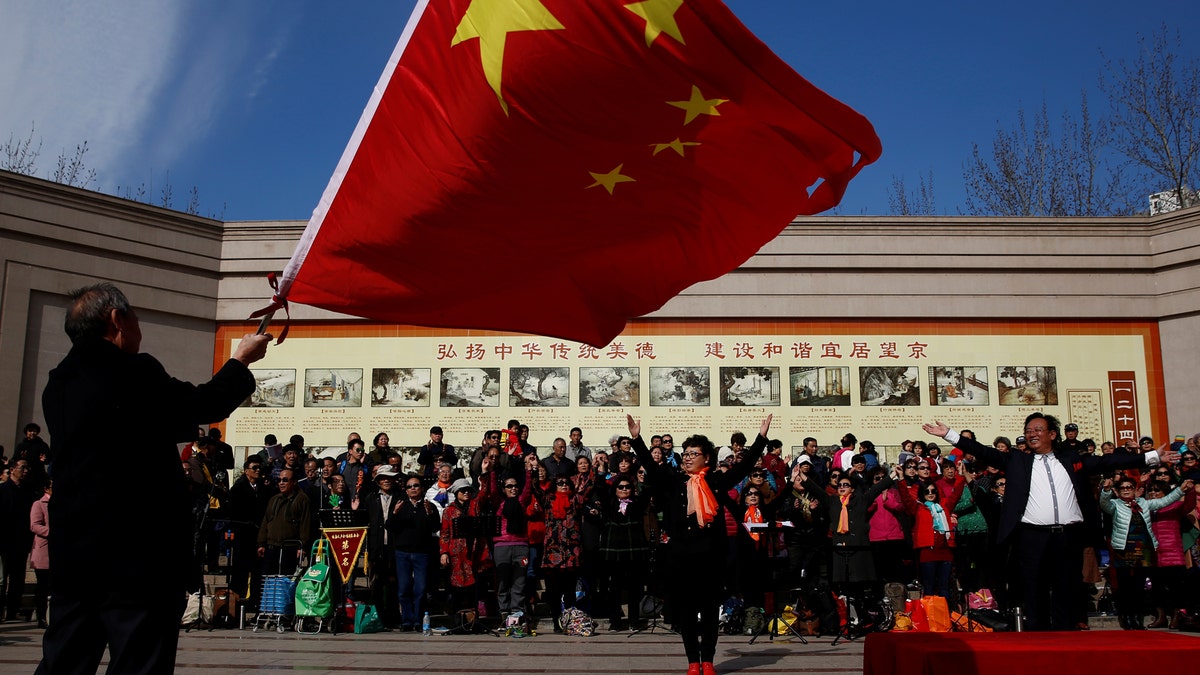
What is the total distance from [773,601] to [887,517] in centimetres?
191

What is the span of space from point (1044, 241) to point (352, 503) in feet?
50.3

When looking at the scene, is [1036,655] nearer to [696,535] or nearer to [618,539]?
[696,535]

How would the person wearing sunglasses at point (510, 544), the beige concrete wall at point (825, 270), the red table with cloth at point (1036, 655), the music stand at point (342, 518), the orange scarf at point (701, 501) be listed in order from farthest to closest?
1. the beige concrete wall at point (825, 270)
2. the music stand at point (342, 518)
3. the person wearing sunglasses at point (510, 544)
4. the orange scarf at point (701, 501)
5. the red table with cloth at point (1036, 655)

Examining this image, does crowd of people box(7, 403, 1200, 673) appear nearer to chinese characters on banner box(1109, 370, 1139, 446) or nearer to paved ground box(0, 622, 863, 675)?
paved ground box(0, 622, 863, 675)

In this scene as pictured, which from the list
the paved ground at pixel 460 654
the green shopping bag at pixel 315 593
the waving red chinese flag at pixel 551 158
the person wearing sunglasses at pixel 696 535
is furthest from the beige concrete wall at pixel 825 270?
the waving red chinese flag at pixel 551 158

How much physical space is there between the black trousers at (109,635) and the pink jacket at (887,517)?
10942 millimetres

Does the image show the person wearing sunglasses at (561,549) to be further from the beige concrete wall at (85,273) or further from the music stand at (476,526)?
the beige concrete wall at (85,273)

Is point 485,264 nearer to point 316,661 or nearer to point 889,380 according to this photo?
point 316,661

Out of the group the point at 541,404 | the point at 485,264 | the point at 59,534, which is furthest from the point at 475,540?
the point at 59,534

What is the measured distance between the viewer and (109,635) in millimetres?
3648

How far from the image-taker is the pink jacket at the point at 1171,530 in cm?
1285

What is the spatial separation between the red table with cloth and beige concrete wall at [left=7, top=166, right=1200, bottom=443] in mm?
14831

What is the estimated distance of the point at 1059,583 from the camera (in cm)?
839

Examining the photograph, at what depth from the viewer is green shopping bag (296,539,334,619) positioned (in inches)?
495
